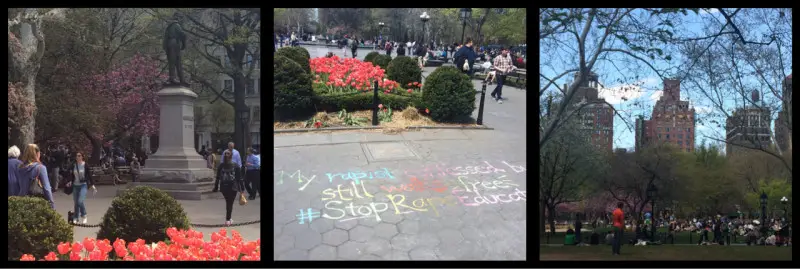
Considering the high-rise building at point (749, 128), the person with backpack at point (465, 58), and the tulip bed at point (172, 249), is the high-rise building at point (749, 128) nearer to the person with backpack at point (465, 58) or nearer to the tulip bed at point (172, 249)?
the person with backpack at point (465, 58)

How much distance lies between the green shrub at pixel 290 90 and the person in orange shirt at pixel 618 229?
3.61 metres

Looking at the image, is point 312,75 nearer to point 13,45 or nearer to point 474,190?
point 474,190

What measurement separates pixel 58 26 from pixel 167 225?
8.40 feet

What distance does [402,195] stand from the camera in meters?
7.02

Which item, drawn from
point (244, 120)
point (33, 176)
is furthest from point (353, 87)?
point (33, 176)

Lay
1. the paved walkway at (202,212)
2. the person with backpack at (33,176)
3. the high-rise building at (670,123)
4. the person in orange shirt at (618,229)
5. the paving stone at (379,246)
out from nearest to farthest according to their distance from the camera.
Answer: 1. the paving stone at (379,246)
2. the paved walkway at (202,212)
3. the person with backpack at (33,176)
4. the person in orange shirt at (618,229)
5. the high-rise building at (670,123)

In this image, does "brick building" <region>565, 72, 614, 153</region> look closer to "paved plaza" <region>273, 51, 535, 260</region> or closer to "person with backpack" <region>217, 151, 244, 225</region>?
"paved plaza" <region>273, 51, 535, 260</region>

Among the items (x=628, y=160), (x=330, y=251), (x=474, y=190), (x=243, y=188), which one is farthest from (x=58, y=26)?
(x=628, y=160)

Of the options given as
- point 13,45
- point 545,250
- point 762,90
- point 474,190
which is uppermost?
point 13,45

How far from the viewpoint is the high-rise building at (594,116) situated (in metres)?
7.36

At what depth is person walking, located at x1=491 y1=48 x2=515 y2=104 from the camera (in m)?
7.45

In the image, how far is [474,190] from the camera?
7.09 meters

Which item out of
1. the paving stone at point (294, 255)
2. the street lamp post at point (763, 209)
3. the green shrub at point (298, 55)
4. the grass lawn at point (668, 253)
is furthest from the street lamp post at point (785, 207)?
the green shrub at point (298, 55)

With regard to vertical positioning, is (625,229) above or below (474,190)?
below
